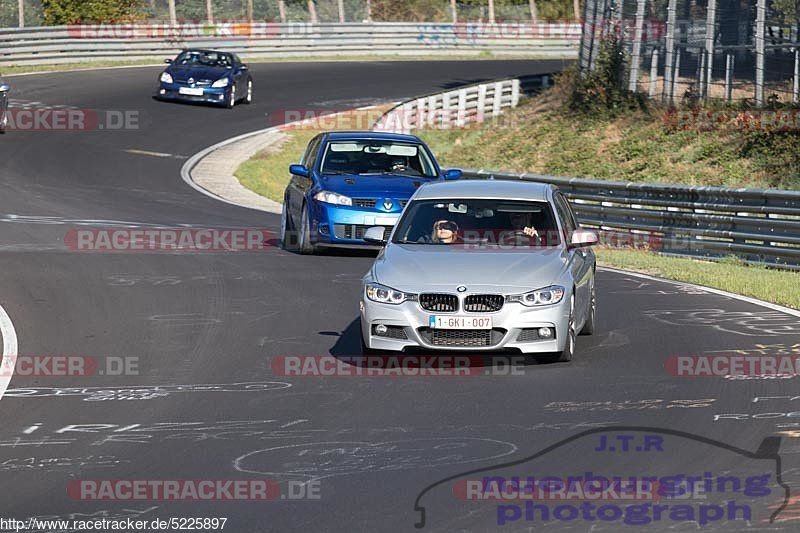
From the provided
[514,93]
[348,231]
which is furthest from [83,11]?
[348,231]

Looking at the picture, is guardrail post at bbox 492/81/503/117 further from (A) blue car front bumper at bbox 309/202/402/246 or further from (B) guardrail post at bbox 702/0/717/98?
(A) blue car front bumper at bbox 309/202/402/246

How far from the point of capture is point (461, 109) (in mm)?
40375

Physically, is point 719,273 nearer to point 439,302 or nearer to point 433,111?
point 439,302

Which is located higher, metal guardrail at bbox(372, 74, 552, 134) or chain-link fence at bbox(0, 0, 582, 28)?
chain-link fence at bbox(0, 0, 582, 28)

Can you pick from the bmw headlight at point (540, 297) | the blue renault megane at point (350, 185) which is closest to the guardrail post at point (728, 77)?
the blue renault megane at point (350, 185)

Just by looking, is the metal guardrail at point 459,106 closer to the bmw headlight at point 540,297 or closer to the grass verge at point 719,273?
the grass verge at point 719,273

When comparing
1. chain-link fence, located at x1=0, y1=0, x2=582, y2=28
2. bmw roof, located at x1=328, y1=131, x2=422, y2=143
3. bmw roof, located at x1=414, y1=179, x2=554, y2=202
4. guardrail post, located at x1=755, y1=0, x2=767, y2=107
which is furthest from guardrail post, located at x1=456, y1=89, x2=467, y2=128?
bmw roof, located at x1=414, y1=179, x2=554, y2=202

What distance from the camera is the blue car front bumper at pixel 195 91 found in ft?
132

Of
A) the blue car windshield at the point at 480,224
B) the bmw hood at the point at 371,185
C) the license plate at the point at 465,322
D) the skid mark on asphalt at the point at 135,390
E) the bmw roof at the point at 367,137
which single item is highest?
the blue car windshield at the point at 480,224

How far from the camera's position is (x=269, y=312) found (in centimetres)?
1420

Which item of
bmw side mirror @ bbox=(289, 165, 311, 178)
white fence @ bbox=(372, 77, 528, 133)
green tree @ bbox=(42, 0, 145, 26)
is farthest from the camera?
green tree @ bbox=(42, 0, 145, 26)

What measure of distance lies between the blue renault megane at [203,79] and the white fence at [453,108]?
537 centimetres

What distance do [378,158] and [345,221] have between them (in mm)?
1539

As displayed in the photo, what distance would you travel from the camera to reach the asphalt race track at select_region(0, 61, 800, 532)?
7.37m
